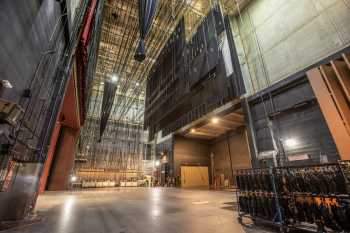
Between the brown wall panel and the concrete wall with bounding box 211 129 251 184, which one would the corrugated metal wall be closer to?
the brown wall panel

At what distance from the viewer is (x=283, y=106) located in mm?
6707

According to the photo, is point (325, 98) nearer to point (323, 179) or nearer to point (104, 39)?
→ point (323, 179)

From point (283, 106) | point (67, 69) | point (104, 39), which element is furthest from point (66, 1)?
point (104, 39)

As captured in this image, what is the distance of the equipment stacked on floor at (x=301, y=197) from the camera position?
69.8 inches

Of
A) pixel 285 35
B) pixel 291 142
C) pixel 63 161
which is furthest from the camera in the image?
pixel 63 161

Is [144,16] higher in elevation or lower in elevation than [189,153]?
higher

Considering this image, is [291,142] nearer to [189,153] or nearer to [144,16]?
→ [144,16]

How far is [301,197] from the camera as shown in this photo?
2.10 metres

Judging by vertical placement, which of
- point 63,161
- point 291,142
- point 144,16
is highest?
point 144,16

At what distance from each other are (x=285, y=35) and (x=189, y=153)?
10.8m

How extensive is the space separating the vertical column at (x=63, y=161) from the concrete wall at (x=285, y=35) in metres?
10.9

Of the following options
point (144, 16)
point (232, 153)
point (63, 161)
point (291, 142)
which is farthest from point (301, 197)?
point (232, 153)

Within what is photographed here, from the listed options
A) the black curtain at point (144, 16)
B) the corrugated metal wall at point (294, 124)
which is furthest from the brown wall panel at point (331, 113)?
the black curtain at point (144, 16)

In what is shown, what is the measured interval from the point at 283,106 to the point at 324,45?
2.54 metres
